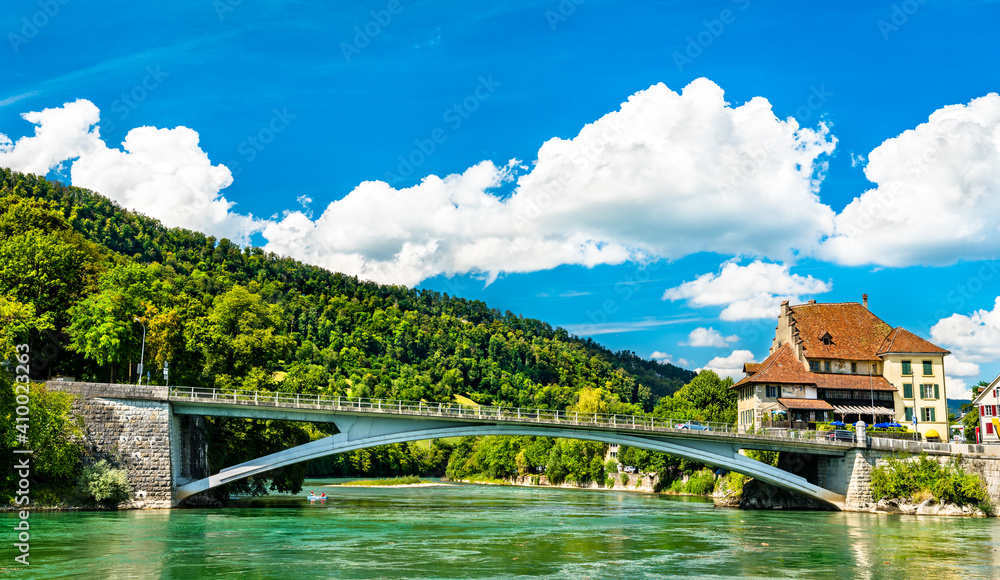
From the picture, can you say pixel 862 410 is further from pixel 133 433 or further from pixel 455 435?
pixel 133 433

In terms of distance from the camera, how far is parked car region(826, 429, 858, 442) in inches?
2153

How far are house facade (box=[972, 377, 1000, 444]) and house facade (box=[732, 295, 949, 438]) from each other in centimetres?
392

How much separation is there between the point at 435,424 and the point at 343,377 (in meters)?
97.0

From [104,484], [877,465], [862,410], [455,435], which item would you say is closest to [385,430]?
[455,435]

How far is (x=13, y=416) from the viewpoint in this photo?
41406 millimetres

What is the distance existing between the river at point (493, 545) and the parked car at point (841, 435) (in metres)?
5.70

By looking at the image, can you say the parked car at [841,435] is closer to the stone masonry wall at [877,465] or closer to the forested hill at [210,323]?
the stone masonry wall at [877,465]

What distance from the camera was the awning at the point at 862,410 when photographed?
208 feet

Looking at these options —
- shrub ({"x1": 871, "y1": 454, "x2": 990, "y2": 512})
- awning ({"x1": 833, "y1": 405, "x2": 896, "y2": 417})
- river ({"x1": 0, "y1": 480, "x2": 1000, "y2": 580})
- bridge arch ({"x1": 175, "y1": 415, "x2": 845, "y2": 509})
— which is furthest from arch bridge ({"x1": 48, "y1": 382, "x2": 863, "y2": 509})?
awning ({"x1": 833, "y1": 405, "x2": 896, "y2": 417})

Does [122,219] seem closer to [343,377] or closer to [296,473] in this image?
[343,377]

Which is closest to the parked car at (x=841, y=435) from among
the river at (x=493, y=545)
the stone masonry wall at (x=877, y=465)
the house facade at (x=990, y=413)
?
the stone masonry wall at (x=877, y=465)

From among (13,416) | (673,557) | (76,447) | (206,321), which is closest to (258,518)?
(76,447)

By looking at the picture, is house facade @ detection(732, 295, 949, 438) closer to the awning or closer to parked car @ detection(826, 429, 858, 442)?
the awning

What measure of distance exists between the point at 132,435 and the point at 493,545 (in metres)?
24.3
